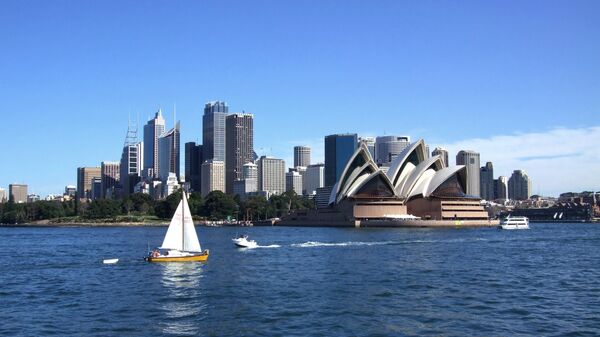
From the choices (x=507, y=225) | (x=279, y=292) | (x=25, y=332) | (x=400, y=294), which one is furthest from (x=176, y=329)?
(x=507, y=225)

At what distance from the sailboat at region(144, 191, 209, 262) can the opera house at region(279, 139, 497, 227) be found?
8469cm

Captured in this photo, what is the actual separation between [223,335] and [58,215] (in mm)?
177860

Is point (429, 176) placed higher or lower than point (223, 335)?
higher

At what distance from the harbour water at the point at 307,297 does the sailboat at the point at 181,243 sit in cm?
119

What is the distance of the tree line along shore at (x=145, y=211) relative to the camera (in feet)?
580

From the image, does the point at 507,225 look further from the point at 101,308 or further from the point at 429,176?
the point at 101,308

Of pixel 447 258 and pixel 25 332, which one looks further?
pixel 447 258

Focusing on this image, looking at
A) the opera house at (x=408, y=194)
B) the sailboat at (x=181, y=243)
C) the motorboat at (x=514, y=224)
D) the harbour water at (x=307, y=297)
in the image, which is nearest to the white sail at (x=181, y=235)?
the sailboat at (x=181, y=243)

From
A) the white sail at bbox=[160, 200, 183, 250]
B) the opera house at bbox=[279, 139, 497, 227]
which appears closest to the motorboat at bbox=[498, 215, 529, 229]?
the opera house at bbox=[279, 139, 497, 227]

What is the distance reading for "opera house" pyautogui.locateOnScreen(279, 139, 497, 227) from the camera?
12988 centimetres

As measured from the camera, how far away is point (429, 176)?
13338 centimetres

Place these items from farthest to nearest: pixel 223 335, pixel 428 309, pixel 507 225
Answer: pixel 507 225
pixel 428 309
pixel 223 335

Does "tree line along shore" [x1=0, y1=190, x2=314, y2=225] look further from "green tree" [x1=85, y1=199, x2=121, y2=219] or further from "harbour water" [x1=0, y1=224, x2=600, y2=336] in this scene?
"harbour water" [x1=0, y1=224, x2=600, y2=336]

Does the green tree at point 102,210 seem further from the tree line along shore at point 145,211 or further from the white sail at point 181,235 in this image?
the white sail at point 181,235
